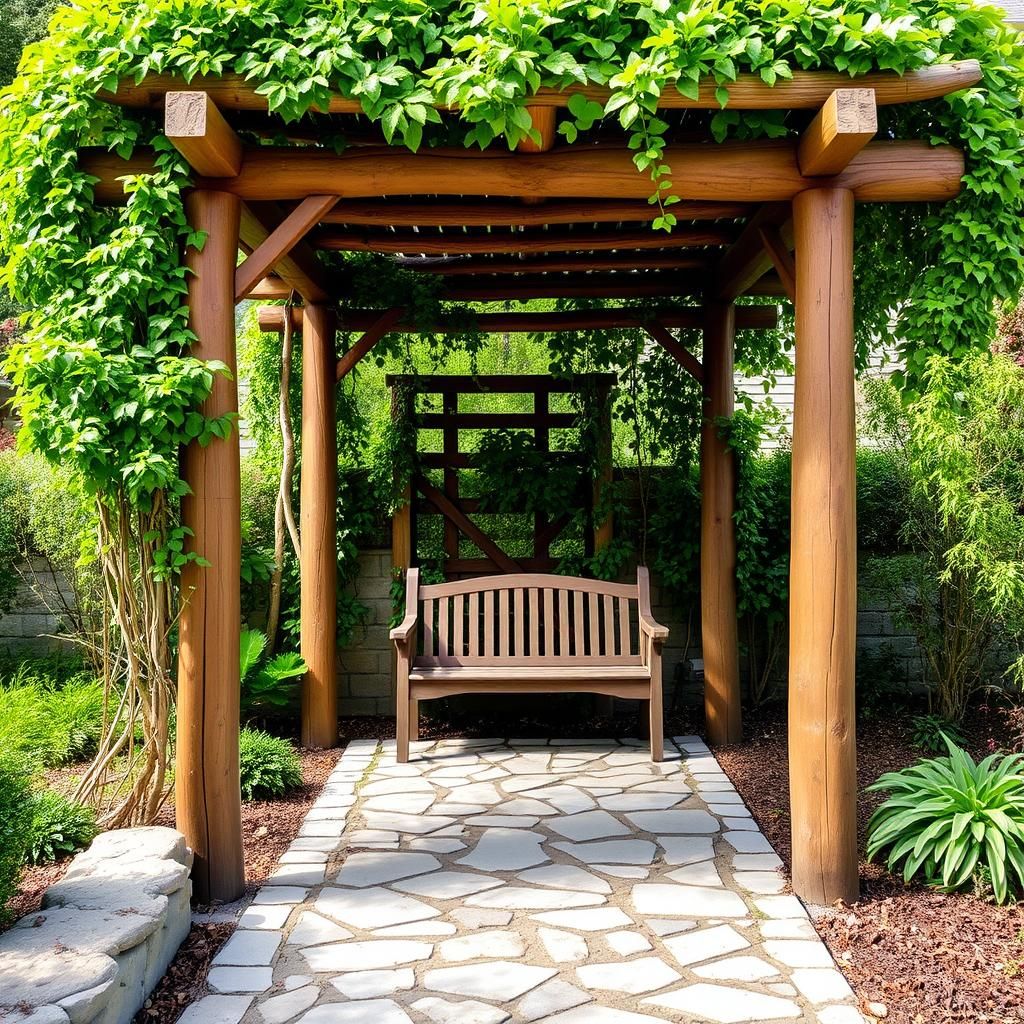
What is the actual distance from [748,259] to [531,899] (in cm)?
363

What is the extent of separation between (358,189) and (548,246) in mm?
1663

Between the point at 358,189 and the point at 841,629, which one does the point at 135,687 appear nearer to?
the point at 358,189

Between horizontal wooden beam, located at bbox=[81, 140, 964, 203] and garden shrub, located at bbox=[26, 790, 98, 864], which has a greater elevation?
horizontal wooden beam, located at bbox=[81, 140, 964, 203]

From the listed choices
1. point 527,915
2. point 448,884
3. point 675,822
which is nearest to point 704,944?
point 527,915

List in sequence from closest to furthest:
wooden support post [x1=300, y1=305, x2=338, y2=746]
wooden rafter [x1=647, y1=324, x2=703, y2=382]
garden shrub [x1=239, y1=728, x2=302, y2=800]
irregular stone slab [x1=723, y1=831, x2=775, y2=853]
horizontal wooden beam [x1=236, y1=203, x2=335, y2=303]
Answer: irregular stone slab [x1=723, y1=831, x2=775, y2=853] < horizontal wooden beam [x1=236, y1=203, x2=335, y2=303] < garden shrub [x1=239, y1=728, x2=302, y2=800] < wooden support post [x1=300, y1=305, x2=338, y2=746] < wooden rafter [x1=647, y1=324, x2=703, y2=382]

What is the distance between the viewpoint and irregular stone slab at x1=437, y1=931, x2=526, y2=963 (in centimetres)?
348

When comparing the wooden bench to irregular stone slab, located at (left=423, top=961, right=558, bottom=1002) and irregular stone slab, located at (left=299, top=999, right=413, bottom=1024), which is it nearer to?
irregular stone slab, located at (left=423, top=961, right=558, bottom=1002)

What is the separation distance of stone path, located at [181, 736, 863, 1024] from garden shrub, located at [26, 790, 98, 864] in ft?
2.84

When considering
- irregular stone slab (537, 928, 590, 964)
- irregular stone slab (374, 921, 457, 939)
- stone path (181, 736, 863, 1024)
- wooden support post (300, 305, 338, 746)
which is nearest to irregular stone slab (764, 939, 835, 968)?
stone path (181, 736, 863, 1024)

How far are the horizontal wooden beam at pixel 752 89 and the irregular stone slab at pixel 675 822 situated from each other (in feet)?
10.4

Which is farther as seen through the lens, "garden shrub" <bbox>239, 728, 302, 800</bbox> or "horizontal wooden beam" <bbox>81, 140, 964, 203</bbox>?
"garden shrub" <bbox>239, 728, 302, 800</bbox>

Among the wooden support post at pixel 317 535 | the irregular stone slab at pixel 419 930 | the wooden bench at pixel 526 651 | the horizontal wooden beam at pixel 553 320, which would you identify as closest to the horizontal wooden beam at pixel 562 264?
the horizontal wooden beam at pixel 553 320

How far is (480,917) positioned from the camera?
381 cm

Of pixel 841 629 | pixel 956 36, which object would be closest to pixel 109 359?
pixel 841 629
